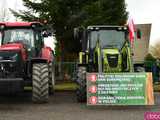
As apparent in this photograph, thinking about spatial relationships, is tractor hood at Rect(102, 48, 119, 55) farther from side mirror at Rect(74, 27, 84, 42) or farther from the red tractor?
the red tractor

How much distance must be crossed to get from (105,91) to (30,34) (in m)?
4.76

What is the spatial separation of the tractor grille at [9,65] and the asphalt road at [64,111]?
1.04m

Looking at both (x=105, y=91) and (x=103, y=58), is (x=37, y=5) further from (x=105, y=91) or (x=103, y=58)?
(x=105, y=91)

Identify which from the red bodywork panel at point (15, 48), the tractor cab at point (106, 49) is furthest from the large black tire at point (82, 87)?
the red bodywork panel at point (15, 48)

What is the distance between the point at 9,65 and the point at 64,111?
10.4 ft

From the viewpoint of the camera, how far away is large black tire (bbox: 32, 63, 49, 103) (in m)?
17.3

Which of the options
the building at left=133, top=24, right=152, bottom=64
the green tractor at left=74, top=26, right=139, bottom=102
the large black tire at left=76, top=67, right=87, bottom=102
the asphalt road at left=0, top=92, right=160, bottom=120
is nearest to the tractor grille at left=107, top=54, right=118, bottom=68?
the green tractor at left=74, top=26, right=139, bottom=102

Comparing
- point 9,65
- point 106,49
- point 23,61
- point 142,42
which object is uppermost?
point 142,42

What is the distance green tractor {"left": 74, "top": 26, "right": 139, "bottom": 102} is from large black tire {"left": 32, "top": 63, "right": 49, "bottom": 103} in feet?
4.36

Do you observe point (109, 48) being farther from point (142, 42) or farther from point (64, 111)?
point (142, 42)

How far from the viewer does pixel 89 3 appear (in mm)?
35938

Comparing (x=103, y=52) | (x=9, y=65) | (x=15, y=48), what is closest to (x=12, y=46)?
(x=15, y=48)

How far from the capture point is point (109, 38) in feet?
63.5

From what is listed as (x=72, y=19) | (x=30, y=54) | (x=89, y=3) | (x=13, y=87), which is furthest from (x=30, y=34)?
(x=89, y=3)
